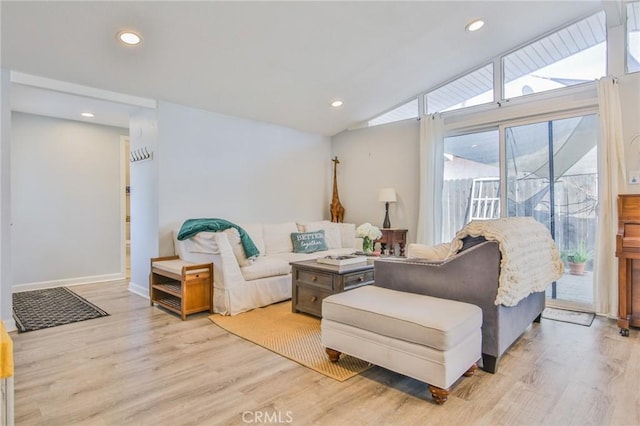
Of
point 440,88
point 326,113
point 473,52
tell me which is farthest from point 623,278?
point 326,113

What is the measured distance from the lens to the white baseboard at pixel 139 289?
424 cm

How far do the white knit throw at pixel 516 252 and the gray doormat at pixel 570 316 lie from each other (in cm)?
77

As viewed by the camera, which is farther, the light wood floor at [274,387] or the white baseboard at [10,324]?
the white baseboard at [10,324]

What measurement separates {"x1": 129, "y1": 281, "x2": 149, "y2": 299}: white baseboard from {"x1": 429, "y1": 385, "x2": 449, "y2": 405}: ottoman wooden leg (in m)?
3.52

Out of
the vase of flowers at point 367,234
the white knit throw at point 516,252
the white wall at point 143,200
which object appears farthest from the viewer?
the white wall at point 143,200

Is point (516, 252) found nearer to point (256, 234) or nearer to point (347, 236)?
point (256, 234)

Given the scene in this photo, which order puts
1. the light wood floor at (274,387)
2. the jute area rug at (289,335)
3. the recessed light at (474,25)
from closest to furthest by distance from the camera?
the light wood floor at (274,387)
the jute area rug at (289,335)
the recessed light at (474,25)

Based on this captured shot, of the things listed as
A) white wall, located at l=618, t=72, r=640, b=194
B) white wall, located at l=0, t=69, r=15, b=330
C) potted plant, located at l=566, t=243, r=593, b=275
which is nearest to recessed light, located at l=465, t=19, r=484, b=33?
white wall, located at l=618, t=72, r=640, b=194

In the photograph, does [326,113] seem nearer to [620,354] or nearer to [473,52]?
[473,52]

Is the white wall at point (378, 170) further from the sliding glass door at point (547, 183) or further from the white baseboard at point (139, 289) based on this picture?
the white baseboard at point (139, 289)

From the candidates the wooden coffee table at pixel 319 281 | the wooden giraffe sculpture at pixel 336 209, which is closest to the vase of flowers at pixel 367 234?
the wooden coffee table at pixel 319 281

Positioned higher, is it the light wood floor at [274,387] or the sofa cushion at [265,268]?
the sofa cushion at [265,268]

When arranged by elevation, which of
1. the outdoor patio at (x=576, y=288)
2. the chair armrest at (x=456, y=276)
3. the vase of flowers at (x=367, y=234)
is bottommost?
the outdoor patio at (x=576, y=288)

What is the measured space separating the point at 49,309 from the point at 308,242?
2915 mm
